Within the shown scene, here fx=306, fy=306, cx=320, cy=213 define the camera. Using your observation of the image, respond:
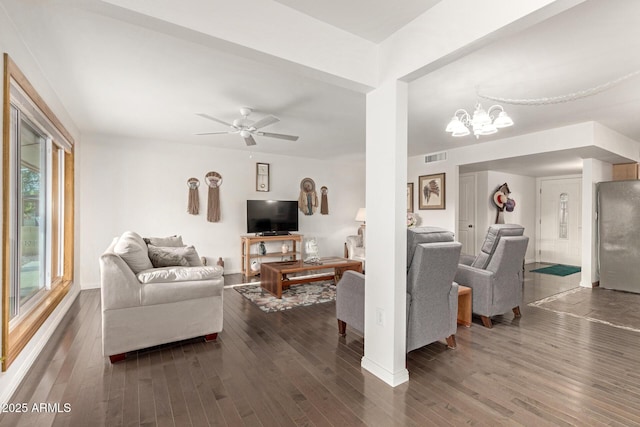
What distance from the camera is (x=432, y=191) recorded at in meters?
6.29

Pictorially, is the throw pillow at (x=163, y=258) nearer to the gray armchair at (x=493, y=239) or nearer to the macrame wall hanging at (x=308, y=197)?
the gray armchair at (x=493, y=239)

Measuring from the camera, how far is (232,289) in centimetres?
477

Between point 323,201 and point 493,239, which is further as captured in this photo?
point 323,201

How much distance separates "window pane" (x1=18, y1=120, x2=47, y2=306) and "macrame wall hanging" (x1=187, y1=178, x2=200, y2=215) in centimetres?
225

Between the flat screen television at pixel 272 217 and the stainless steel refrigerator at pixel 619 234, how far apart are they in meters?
5.38

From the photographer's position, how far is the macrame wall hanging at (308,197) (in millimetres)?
6812

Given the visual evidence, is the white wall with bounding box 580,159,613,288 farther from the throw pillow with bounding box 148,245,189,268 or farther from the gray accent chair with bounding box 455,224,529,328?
the throw pillow with bounding box 148,245,189,268

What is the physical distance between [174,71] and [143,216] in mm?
3299

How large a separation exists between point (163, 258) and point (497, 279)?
3.47 m

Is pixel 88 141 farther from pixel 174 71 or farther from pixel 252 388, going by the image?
pixel 252 388

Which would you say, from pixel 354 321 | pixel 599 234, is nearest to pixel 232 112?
pixel 354 321

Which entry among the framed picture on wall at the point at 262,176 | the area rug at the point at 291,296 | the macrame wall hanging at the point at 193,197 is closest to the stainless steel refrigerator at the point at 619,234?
the area rug at the point at 291,296

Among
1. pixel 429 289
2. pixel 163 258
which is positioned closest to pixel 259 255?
pixel 163 258

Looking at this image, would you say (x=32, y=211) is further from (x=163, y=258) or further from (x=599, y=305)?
(x=599, y=305)
